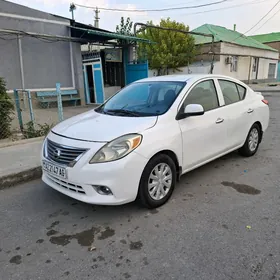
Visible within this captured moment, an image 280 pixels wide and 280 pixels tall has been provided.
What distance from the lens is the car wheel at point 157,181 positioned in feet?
9.86

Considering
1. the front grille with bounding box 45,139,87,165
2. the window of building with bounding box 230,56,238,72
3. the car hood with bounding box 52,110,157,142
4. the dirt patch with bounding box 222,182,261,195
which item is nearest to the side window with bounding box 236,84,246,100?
the dirt patch with bounding box 222,182,261,195

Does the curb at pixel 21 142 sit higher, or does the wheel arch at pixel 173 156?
the wheel arch at pixel 173 156

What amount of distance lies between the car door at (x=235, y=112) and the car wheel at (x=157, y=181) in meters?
1.49

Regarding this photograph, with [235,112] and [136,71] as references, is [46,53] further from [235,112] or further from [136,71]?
[235,112]

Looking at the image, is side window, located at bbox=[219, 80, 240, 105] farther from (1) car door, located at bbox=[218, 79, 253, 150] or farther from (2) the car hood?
(2) the car hood

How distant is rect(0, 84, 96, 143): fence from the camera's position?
20.4 feet

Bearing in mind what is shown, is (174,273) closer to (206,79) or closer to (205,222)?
(205,222)

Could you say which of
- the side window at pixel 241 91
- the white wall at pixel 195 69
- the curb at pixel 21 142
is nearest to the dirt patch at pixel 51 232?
the curb at pixel 21 142

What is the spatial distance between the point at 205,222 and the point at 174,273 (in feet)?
2.86

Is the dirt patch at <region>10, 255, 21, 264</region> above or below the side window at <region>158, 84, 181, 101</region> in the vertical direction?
below

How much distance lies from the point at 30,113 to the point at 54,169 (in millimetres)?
4276

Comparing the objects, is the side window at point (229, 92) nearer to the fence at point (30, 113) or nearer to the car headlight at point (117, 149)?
the car headlight at point (117, 149)

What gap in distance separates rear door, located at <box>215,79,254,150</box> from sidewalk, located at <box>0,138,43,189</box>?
10.8ft

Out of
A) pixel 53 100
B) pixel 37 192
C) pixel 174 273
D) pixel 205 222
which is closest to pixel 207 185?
pixel 205 222
